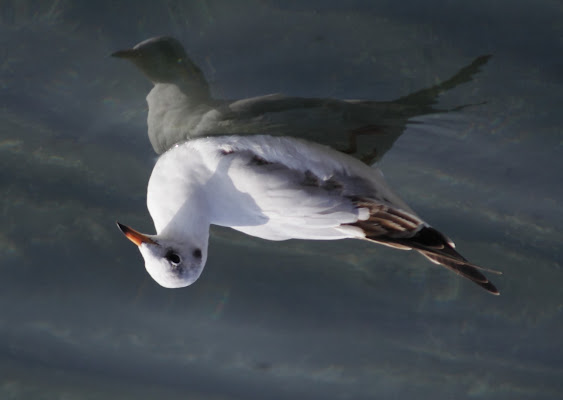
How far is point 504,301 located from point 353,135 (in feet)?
15.4

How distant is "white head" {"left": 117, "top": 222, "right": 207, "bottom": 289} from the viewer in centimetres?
231

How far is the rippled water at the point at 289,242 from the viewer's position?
10.1 feet

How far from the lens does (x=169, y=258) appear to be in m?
2.32

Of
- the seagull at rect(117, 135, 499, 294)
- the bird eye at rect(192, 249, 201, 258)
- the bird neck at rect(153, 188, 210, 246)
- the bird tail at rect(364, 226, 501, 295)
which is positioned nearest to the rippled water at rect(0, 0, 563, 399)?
the seagull at rect(117, 135, 499, 294)

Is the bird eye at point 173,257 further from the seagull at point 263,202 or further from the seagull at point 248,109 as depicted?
the seagull at point 248,109

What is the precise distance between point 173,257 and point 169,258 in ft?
0.08

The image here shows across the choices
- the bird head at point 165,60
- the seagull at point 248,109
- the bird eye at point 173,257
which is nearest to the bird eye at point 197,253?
the bird eye at point 173,257

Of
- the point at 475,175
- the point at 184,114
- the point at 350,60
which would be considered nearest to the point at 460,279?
the point at 475,175

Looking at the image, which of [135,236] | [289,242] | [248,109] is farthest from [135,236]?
[289,242]

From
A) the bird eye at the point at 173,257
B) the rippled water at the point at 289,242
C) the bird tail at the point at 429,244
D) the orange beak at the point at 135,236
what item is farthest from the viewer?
the rippled water at the point at 289,242

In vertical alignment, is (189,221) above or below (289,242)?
below

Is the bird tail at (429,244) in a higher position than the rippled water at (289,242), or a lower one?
lower

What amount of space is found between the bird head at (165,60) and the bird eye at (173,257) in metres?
1.40

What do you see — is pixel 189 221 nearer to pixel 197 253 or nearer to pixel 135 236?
pixel 197 253
